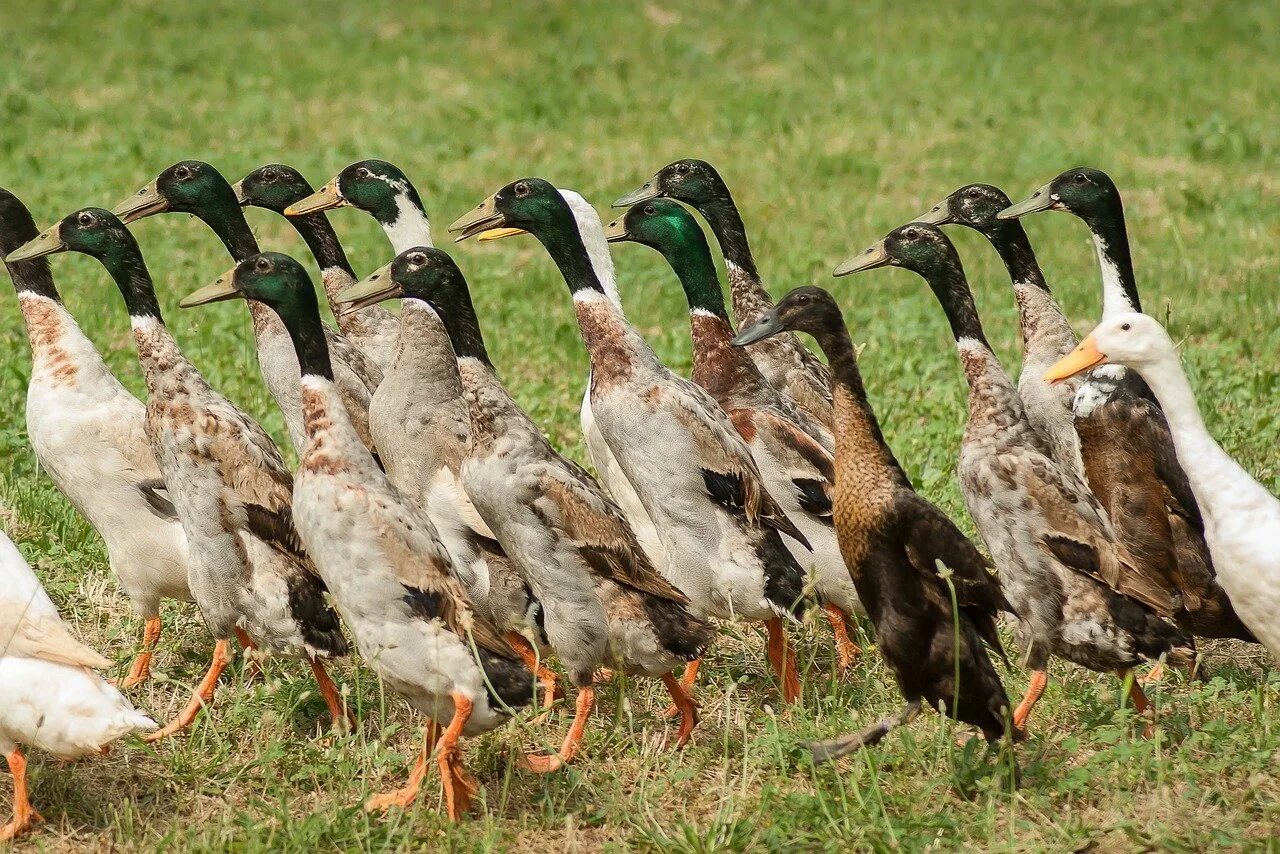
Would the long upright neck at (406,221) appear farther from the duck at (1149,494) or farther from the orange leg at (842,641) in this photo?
the duck at (1149,494)

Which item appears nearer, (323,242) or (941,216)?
(941,216)

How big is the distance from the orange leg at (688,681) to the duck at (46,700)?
5.47ft

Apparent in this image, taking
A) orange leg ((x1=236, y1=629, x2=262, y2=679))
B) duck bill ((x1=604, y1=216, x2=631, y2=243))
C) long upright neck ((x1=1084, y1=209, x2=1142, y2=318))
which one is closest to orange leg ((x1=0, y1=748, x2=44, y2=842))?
orange leg ((x1=236, y1=629, x2=262, y2=679))

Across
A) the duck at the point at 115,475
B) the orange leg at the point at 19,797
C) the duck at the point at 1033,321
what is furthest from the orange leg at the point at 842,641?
the orange leg at the point at 19,797

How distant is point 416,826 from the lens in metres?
4.48

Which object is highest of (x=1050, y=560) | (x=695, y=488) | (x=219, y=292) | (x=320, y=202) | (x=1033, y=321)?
(x=320, y=202)

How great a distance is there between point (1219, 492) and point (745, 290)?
107 inches

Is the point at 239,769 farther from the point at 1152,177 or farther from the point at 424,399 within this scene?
the point at 1152,177

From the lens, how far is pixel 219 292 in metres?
5.30

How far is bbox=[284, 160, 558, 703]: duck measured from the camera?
5652mm

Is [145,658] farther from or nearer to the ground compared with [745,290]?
nearer to the ground

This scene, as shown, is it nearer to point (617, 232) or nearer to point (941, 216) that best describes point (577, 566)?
point (617, 232)

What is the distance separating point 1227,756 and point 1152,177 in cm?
848

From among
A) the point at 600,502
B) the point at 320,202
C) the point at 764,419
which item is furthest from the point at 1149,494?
the point at 320,202
